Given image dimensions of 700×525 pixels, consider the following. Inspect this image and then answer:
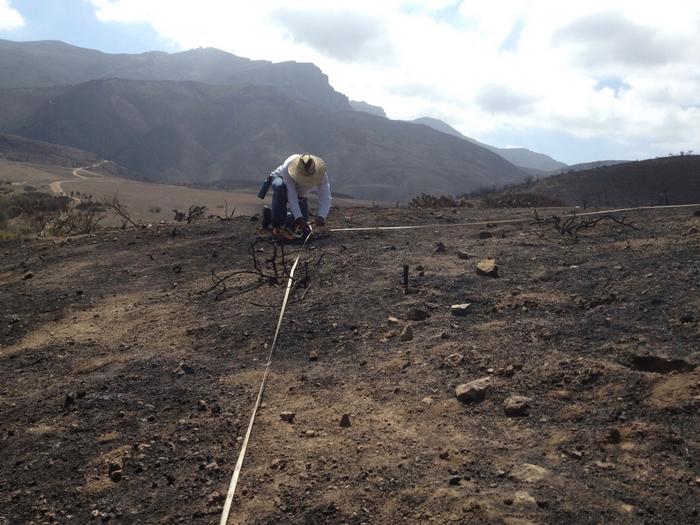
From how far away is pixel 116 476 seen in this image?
295cm

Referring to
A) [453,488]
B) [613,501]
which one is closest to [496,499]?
[453,488]

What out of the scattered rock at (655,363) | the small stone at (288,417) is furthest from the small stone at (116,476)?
the scattered rock at (655,363)

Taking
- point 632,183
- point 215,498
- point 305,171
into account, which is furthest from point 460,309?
point 632,183

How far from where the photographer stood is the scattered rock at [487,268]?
5387mm

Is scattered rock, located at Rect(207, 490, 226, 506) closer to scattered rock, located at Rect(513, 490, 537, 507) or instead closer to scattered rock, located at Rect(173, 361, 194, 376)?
scattered rock, located at Rect(513, 490, 537, 507)

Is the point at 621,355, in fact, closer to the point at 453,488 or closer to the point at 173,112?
the point at 453,488

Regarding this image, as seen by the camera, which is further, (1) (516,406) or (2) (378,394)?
(2) (378,394)

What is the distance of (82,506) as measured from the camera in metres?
2.78

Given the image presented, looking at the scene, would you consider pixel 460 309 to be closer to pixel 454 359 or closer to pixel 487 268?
pixel 454 359

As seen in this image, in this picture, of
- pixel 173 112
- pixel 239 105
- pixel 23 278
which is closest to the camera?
pixel 23 278

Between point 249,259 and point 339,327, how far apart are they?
2.83m

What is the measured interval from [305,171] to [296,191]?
324 mm

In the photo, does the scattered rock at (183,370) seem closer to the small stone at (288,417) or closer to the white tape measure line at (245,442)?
the white tape measure line at (245,442)

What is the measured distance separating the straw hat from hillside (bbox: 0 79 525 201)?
8221cm
